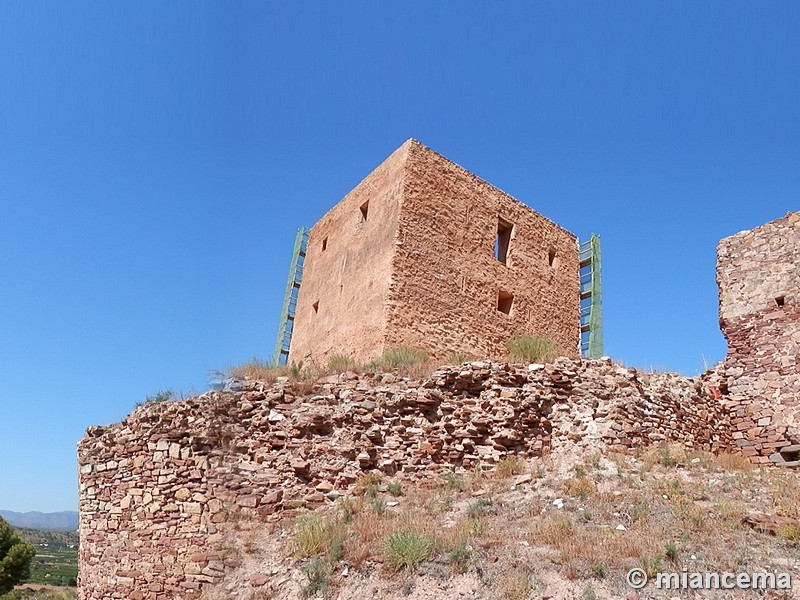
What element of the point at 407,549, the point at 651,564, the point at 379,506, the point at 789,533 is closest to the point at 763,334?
the point at 789,533

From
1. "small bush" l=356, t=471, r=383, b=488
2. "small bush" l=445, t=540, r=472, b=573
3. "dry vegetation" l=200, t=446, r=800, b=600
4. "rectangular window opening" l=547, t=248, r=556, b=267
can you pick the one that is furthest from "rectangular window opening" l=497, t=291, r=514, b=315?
"small bush" l=445, t=540, r=472, b=573

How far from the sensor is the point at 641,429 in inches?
373

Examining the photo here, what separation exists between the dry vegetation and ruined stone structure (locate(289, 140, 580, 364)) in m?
4.27

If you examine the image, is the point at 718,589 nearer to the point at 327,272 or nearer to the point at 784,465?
the point at 784,465

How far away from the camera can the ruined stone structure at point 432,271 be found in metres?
12.7

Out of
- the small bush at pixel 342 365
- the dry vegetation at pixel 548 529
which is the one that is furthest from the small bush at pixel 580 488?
the small bush at pixel 342 365

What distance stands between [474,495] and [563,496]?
43.6 inches

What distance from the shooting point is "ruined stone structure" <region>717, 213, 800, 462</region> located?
10.7 m

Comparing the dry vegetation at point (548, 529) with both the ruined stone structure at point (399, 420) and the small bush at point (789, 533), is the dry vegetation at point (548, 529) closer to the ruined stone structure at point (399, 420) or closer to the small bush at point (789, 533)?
the small bush at point (789, 533)

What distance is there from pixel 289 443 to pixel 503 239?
8245 millimetres

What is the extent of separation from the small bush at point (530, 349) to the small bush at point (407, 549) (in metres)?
5.04

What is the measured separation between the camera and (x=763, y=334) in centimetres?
1129

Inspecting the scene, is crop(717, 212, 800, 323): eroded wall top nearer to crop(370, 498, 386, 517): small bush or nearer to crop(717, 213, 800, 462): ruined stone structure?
crop(717, 213, 800, 462): ruined stone structure

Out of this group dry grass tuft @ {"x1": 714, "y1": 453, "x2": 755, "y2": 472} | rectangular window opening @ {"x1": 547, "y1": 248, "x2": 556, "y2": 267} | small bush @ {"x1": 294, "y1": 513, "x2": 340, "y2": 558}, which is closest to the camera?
small bush @ {"x1": 294, "y1": 513, "x2": 340, "y2": 558}
